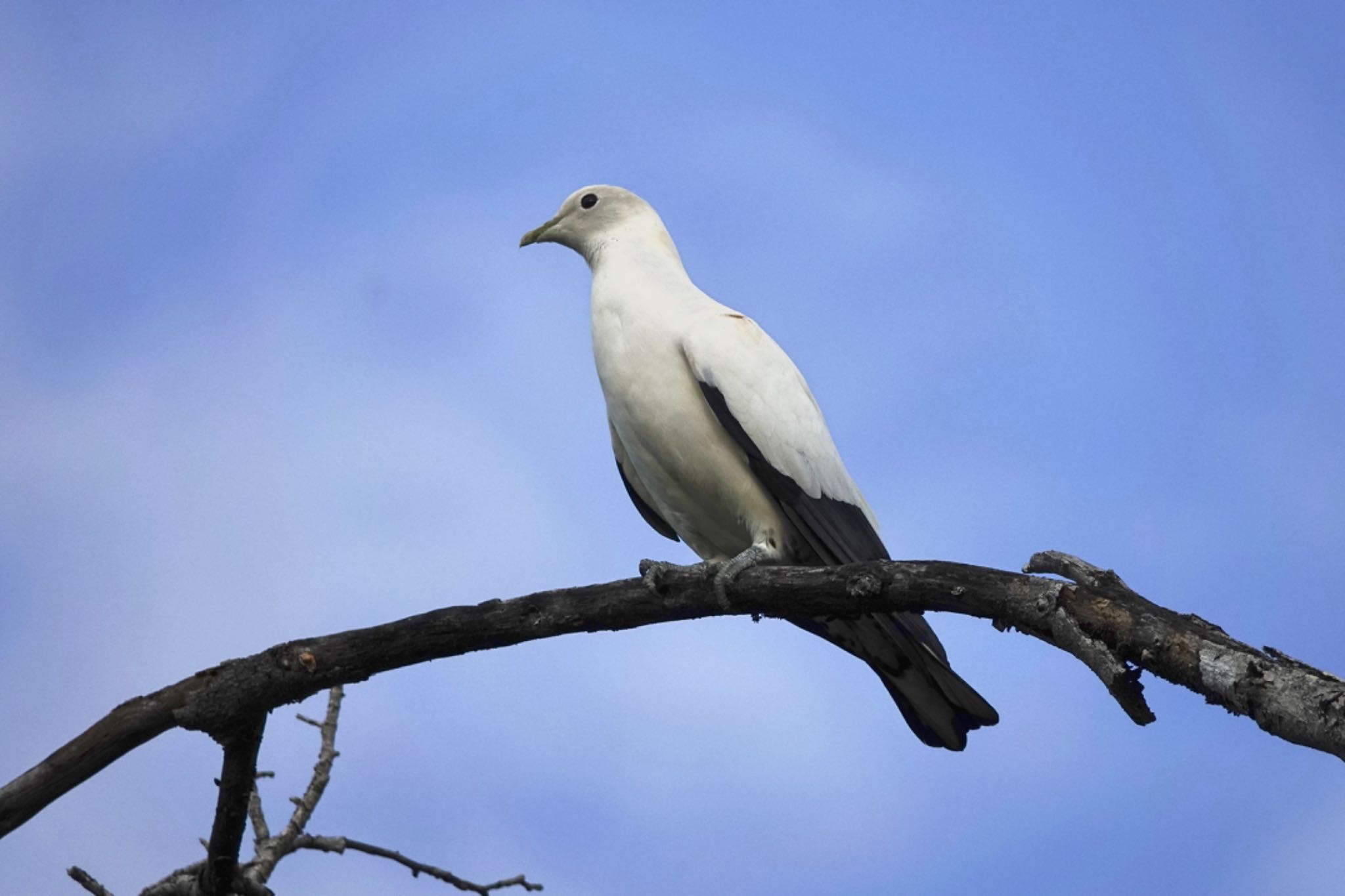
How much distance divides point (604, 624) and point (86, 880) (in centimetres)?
185

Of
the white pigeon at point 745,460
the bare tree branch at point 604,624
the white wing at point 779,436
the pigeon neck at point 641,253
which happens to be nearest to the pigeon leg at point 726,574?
the bare tree branch at point 604,624

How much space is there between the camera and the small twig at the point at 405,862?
452 cm

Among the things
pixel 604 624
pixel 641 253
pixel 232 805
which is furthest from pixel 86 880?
pixel 641 253

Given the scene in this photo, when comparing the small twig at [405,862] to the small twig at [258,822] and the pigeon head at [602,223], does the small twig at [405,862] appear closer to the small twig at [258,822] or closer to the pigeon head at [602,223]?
the small twig at [258,822]

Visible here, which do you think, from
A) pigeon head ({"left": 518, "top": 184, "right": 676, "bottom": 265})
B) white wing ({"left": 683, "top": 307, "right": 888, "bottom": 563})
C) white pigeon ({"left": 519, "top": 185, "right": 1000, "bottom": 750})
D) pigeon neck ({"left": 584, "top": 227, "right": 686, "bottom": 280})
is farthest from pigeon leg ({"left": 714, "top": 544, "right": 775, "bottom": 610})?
pigeon head ({"left": 518, "top": 184, "right": 676, "bottom": 265})

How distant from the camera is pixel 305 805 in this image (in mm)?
4887

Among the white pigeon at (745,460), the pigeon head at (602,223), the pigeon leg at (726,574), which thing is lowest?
the pigeon leg at (726,574)

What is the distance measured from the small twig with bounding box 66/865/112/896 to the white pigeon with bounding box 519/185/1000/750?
2.33 m

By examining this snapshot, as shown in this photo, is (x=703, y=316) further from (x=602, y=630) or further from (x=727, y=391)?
(x=602, y=630)

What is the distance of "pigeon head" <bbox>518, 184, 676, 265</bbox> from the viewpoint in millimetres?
5988

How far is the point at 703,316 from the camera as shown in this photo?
16.8 ft

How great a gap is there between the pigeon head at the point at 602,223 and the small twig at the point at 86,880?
3.35m

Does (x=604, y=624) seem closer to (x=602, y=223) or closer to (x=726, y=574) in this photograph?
(x=726, y=574)

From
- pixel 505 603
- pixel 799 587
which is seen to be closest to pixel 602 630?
pixel 505 603
